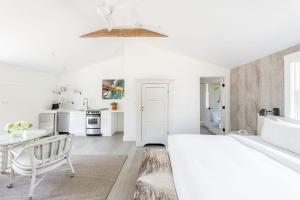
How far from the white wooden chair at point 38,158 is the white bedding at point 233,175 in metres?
1.77

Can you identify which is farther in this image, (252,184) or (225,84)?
(225,84)

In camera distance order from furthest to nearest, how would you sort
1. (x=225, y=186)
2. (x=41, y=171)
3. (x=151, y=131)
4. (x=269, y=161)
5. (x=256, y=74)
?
(x=151, y=131), (x=256, y=74), (x=41, y=171), (x=269, y=161), (x=225, y=186)

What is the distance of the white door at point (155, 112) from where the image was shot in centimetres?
537

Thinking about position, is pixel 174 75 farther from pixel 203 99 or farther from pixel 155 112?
pixel 203 99

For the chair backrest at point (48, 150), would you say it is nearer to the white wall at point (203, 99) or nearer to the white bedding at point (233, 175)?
the white bedding at point (233, 175)

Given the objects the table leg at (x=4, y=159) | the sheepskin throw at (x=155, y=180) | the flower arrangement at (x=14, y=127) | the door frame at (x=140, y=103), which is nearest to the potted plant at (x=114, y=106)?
the door frame at (x=140, y=103)

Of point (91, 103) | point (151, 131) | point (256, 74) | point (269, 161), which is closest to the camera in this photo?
point (269, 161)

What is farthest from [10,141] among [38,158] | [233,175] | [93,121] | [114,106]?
[114,106]

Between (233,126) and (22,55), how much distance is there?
19.6 feet

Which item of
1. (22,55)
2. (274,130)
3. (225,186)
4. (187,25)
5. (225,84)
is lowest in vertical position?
(225,186)

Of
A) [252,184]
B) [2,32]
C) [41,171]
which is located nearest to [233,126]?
[252,184]

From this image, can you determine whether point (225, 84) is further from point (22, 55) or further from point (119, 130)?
point (22, 55)

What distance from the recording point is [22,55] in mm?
4535

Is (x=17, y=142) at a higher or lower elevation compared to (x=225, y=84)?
lower
